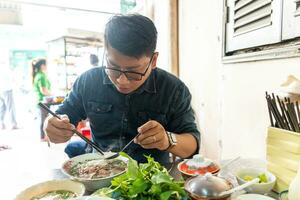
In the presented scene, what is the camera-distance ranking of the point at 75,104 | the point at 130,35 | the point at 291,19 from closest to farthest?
the point at 291,19 → the point at 130,35 → the point at 75,104

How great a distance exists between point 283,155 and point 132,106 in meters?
0.92

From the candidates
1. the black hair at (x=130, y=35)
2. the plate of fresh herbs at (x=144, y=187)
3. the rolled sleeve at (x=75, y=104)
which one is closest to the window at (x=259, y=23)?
the black hair at (x=130, y=35)

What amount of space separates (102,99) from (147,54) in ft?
1.71

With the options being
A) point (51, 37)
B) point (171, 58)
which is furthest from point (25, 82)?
point (171, 58)

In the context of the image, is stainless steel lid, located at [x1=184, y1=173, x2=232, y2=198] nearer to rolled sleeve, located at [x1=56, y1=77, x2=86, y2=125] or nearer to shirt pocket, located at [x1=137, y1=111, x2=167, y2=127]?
shirt pocket, located at [x1=137, y1=111, x2=167, y2=127]

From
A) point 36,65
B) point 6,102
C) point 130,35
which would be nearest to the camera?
point 130,35

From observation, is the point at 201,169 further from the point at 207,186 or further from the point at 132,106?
the point at 132,106

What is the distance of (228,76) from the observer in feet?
5.59

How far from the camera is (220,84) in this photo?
185 cm

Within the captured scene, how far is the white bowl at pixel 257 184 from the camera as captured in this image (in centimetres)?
→ 86

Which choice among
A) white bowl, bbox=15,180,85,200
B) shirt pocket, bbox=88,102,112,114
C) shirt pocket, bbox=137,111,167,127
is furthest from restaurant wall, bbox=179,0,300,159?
white bowl, bbox=15,180,85,200

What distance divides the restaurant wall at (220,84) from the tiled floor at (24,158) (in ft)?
→ 3.74

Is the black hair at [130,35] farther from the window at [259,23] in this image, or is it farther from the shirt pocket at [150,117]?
the window at [259,23]

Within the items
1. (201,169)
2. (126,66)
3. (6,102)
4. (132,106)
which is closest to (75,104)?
(132,106)
